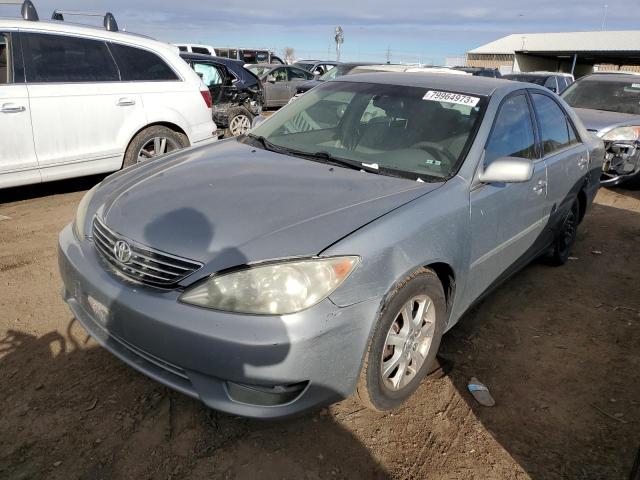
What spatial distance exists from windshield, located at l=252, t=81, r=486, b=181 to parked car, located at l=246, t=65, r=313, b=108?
11014 mm

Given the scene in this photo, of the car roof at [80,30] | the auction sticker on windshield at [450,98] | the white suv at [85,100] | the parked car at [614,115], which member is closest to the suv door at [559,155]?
the auction sticker on windshield at [450,98]

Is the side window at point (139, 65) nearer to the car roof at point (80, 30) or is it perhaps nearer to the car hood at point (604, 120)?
the car roof at point (80, 30)

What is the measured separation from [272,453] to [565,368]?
1916 millimetres

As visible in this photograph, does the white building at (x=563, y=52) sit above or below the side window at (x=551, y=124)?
above

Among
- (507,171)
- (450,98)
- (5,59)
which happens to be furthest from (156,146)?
(507,171)

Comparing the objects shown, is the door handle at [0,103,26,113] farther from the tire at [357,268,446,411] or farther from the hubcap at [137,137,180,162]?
the tire at [357,268,446,411]

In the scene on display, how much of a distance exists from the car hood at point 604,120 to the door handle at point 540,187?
4159 mm

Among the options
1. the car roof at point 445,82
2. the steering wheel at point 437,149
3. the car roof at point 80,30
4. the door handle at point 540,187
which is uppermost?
the car roof at point 80,30

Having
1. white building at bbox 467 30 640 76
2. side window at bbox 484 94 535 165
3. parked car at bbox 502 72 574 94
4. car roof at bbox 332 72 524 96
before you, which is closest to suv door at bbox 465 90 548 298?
side window at bbox 484 94 535 165

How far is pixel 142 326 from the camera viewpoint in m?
2.09

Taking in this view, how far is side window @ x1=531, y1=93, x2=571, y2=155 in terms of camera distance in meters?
3.73

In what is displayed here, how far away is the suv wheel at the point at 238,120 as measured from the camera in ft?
31.5

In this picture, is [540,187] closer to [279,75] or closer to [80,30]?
[80,30]

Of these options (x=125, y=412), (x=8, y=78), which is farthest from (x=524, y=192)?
(x=8, y=78)
